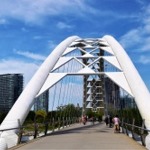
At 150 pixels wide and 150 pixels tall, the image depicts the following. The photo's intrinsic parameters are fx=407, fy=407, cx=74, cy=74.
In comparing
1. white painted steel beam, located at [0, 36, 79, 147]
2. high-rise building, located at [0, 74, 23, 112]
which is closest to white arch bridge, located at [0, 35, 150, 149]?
white painted steel beam, located at [0, 36, 79, 147]

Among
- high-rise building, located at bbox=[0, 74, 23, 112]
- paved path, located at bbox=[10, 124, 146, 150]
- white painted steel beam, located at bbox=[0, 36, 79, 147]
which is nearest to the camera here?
paved path, located at bbox=[10, 124, 146, 150]

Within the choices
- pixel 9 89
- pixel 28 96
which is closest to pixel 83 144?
pixel 28 96

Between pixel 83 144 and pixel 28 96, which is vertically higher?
pixel 28 96

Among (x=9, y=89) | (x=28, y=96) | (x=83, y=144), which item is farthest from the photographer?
(x=9, y=89)

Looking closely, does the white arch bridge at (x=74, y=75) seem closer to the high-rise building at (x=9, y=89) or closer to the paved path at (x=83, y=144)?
the paved path at (x=83, y=144)

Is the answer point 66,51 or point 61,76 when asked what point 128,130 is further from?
point 66,51

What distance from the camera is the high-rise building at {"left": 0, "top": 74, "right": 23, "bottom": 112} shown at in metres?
67.9

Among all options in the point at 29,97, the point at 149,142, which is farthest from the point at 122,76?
the point at 149,142

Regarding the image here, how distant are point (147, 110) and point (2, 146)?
34.4ft

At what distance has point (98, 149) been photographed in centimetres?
1210

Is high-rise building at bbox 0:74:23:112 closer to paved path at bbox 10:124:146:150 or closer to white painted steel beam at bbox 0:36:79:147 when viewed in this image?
white painted steel beam at bbox 0:36:79:147

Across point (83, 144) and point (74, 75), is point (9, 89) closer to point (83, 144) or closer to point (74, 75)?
point (74, 75)

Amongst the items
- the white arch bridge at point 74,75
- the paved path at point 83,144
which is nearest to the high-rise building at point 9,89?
the white arch bridge at point 74,75

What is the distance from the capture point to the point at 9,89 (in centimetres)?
7394
